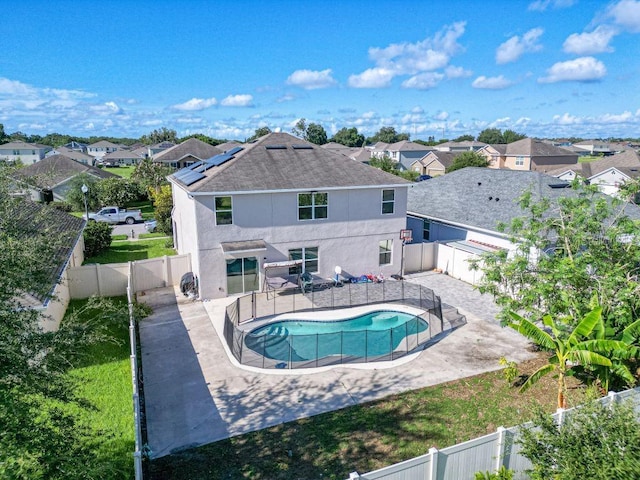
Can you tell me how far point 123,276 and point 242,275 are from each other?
5.88 metres

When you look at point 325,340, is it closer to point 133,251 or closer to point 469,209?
point 469,209

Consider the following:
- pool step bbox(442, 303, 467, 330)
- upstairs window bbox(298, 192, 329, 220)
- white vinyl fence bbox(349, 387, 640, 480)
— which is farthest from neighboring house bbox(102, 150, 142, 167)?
white vinyl fence bbox(349, 387, 640, 480)

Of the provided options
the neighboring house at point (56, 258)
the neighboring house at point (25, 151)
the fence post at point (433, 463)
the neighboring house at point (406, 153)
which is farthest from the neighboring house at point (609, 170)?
the neighboring house at point (25, 151)

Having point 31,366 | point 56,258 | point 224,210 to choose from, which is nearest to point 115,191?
point 224,210

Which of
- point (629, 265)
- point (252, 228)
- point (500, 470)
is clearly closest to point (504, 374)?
point (629, 265)

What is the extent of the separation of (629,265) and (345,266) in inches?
517

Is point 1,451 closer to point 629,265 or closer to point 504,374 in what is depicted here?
point 504,374

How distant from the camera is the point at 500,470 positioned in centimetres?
830

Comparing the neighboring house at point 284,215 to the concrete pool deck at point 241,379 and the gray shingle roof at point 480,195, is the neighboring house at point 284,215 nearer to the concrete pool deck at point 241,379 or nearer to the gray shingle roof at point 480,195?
the concrete pool deck at point 241,379

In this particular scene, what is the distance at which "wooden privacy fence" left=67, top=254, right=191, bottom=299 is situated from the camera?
828 inches

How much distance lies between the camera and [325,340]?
15039 mm

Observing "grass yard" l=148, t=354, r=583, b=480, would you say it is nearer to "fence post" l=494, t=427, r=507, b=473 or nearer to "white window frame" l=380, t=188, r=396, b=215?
"fence post" l=494, t=427, r=507, b=473

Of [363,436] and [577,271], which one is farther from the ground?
[577,271]

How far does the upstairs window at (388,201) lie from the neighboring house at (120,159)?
3714 inches
